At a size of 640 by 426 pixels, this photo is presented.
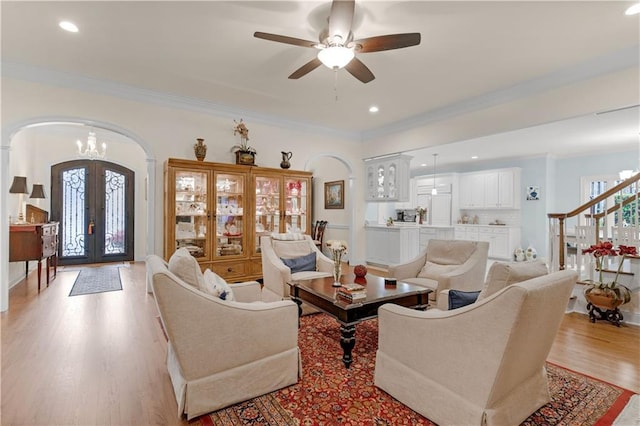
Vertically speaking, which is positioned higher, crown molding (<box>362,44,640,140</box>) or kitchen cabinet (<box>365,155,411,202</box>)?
crown molding (<box>362,44,640,140</box>)

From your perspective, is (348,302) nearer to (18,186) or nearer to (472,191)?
(18,186)

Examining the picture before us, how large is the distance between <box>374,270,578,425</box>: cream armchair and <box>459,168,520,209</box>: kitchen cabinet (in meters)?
7.08

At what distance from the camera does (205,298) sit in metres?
1.79

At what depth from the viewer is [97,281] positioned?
5309 millimetres

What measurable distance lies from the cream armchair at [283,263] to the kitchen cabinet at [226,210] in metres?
1.04

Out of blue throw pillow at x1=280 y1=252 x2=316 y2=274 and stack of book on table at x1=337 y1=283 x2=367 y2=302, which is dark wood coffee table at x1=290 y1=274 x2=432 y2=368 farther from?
blue throw pillow at x1=280 y1=252 x2=316 y2=274

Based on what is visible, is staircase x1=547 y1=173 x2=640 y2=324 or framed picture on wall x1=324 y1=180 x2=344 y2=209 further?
framed picture on wall x1=324 y1=180 x2=344 y2=209

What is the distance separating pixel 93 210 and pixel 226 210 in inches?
167

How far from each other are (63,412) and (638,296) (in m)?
5.38

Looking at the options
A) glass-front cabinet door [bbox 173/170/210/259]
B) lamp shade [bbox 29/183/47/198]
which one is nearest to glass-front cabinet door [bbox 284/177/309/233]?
glass-front cabinet door [bbox 173/170/210/259]

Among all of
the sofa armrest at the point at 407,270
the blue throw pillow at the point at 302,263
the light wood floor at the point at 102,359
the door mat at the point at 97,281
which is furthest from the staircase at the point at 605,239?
the door mat at the point at 97,281

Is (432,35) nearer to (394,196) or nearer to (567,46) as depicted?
(567,46)

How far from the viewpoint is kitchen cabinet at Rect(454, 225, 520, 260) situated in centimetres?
783

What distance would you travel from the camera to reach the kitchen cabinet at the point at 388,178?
6.22 meters
